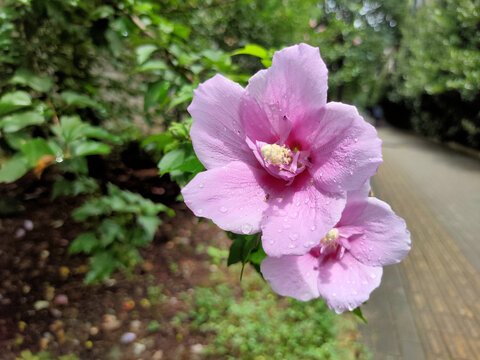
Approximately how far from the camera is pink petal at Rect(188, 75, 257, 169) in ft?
1.95

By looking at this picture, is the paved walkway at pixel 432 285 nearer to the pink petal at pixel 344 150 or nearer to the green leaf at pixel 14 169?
the pink petal at pixel 344 150

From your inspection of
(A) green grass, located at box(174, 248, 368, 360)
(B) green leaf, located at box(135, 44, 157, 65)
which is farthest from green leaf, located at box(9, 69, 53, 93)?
(A) green grass, located at box(174, 248, 368, 360)

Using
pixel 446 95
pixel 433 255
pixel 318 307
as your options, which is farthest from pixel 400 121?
pixel 318 307

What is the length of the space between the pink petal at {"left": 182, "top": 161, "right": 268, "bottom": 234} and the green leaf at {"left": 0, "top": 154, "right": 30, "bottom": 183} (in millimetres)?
833

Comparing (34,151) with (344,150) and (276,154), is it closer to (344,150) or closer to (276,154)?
(276,154)

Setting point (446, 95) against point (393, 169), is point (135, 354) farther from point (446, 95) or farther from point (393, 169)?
point (446, 95)

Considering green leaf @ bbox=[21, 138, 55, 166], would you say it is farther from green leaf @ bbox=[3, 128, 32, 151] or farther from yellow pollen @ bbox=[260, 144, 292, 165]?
yellow pollen @ bbox=[260, 144, 292, 165]

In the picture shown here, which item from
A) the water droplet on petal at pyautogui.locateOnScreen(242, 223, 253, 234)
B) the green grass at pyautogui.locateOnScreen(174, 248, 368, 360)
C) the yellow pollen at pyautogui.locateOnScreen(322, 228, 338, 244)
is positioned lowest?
the green grass at pyautogui.locateOnScreen(174, 248, 368, 360)

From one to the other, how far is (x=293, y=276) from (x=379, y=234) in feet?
0.61

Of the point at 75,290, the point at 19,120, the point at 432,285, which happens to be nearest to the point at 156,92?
the point at 19,120

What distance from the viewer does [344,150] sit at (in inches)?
22.2

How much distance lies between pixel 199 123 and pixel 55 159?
2.55 feet

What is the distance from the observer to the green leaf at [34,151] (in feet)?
3.51

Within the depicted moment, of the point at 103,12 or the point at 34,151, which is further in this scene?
the point at 103,12
